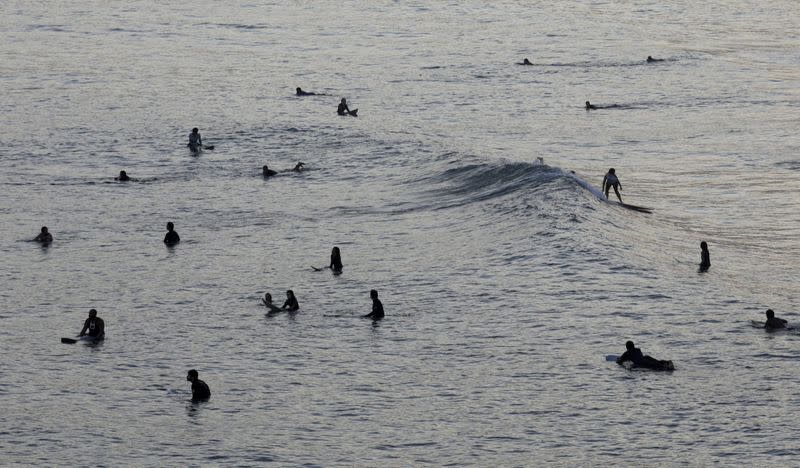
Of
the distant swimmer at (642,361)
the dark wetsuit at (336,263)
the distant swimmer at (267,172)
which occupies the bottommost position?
the distant swimmer at (642,361)

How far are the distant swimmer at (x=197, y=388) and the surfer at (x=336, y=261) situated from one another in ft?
37.4

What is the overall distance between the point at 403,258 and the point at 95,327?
12445 mm

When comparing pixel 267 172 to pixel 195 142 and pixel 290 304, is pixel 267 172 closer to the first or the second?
pixel 195 142

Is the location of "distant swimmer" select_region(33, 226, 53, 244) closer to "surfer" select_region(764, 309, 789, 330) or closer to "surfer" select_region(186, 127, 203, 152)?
"surfer" select_region(186, 127, 203, 152)

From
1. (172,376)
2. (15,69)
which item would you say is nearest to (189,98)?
(15,69)

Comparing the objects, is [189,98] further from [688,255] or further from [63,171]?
[688,255]

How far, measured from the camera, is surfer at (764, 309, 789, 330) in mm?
36250

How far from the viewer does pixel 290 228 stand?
4966 centimetres

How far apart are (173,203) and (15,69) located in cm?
3956

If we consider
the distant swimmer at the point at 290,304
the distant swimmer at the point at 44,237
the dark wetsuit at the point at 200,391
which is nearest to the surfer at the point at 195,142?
the distant swimmer at the point at 44,237

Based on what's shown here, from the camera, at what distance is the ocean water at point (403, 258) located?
3064 cm

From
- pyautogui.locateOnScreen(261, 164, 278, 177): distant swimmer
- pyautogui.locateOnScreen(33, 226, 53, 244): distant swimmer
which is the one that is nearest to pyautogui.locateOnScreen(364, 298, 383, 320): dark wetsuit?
pyautogui.locateOnScreen(33, 226, 53, 244): distant swimmer

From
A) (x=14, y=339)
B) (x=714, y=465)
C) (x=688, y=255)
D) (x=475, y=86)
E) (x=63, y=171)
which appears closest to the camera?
(x=714, y=465)

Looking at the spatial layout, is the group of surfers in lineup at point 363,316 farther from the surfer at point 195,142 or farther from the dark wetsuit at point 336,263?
the surfer at point 195,142
